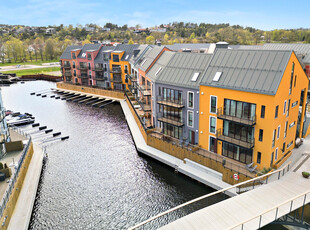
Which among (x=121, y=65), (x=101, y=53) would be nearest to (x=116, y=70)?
(x=121, y=65)

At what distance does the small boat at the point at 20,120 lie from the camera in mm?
52466

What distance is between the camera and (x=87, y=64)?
3103 inches

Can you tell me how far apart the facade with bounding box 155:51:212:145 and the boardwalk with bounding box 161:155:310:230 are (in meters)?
14.1

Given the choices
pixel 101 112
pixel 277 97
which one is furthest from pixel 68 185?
pixel 101 112

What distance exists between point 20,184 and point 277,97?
30.5 meters

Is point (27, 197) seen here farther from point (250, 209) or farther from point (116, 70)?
point (116, 70)

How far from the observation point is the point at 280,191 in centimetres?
2294

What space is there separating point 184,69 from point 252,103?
12.4m

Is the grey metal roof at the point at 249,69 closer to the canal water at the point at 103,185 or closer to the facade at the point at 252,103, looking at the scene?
the facade at the point at 252,103

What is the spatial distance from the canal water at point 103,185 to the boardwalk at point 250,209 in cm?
537

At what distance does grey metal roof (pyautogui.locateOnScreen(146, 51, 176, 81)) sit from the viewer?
41791mm

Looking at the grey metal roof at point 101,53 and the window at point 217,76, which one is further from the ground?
the grey metal roof at point 101,53

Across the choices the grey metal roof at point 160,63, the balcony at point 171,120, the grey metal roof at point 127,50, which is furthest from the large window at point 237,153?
the grey metal roof at point 127,50

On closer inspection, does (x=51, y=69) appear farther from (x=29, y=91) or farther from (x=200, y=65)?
(x=200, y=65)
